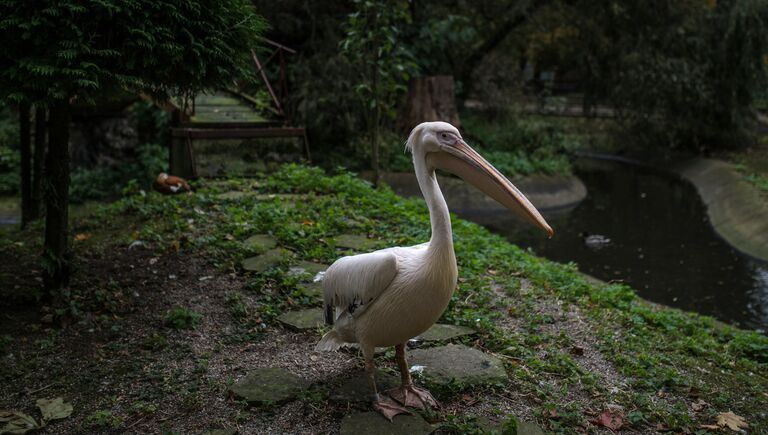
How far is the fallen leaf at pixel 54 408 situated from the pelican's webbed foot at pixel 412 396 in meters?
1.87

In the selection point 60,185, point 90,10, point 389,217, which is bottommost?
point 389,217

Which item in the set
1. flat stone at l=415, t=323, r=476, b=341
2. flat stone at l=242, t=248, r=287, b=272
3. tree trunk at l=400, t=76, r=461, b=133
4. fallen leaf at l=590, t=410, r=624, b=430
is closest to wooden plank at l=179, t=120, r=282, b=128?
flat stone at l=242, t=248, r=287, b=272

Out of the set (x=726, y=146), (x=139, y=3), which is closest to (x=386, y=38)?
(x=139, y=3)

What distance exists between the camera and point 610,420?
396 centimetres

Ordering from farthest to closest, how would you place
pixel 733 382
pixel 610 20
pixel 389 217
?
pixel 610 20 → pixel 389 217 → pixel 733 382

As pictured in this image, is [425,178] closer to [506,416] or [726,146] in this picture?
[506,416]

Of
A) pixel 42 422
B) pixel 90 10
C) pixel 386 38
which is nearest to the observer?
pixel 42 422

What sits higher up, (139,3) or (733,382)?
(139,3)

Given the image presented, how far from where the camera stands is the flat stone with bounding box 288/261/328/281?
5535 mm

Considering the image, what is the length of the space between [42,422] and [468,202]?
12.6 metres

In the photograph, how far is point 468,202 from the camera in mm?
15531

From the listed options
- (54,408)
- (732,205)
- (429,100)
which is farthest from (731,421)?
(429,100)

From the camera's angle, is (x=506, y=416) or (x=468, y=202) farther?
(x=468, y=202)

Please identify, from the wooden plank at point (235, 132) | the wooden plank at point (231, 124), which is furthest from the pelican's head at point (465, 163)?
the wooden plank at point (231, 124)
